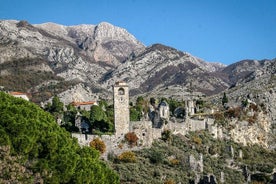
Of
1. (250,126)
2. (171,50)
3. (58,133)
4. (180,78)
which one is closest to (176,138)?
(250,126)

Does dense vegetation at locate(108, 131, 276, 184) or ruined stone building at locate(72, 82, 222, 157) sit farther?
ruined stone building at locate(72, 82, 222, 157)

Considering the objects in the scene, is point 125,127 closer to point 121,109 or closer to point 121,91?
point 121,109

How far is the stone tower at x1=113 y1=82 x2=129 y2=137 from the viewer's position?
154 feet

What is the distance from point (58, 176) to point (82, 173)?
1.57 metres

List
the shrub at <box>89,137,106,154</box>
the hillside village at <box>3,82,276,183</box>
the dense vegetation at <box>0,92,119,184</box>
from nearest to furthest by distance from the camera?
the dense vegetation at <box>0,92,119,184</box>, the shrub at <box>89,137,106,154</box>, the hillside village at <box>3,82,276,183</box>

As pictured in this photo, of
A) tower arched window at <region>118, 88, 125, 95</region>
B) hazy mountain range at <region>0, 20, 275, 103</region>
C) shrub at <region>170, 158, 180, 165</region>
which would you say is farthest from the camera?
hazy mountain range at <region>0, 20, 275, 103</region>

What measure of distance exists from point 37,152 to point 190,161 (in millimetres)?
23969

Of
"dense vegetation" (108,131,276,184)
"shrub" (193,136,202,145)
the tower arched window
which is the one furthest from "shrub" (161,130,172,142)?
the tower arched window

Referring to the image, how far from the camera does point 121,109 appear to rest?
1876 inches

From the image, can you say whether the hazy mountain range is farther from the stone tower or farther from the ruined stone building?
the stone tower

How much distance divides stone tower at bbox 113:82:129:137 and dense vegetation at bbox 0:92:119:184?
1776cm

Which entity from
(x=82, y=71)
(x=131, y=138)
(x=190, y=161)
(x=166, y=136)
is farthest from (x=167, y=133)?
(x=82, y=71)

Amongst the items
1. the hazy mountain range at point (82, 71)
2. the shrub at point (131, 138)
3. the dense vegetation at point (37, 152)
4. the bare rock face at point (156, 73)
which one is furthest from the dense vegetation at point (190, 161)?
the bare rock face at point (156, 73)

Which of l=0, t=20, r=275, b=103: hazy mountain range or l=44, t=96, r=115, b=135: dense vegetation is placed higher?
l=0, t=20, r=275, b=103: hazy mountain range
